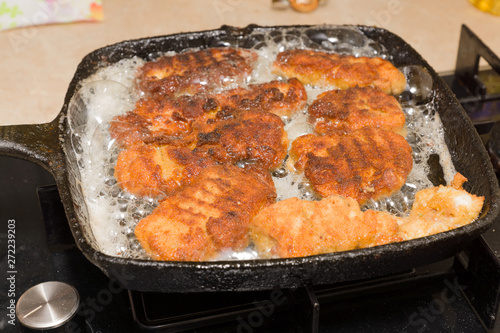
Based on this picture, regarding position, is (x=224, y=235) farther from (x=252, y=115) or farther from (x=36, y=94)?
(x=36, y=94)

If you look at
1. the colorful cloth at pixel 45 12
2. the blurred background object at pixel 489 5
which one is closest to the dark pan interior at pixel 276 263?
the colorful cloth at pixel 45 12

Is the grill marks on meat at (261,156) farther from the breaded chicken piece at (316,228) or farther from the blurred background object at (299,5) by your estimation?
the blurred background object at (299,5)

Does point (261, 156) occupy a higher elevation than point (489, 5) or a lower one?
higher

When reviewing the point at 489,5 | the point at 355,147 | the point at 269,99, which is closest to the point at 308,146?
the point at 355,147

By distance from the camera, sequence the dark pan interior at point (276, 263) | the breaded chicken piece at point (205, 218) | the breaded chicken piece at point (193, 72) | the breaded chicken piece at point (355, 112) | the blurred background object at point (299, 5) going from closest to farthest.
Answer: the dark pan interior at point (276, 263) → the breaded chicken piece at point (205, 218) → the breaded chicken piece at point (355, 112) → the breaded chicken piece at point (193, 72) → the blurred background object at point (299, 5)

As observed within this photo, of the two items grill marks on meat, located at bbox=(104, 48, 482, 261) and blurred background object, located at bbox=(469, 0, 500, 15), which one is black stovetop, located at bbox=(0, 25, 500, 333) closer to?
grill marks on meat, located at bbox=(104, 48, 482, 261)

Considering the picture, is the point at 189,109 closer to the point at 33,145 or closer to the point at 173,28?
the point at 33,145

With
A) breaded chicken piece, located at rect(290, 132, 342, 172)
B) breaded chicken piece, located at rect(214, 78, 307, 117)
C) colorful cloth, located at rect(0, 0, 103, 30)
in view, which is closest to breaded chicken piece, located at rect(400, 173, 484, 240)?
breaded chicken piece, located at rect(290, 132, 342, 172)
